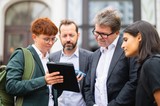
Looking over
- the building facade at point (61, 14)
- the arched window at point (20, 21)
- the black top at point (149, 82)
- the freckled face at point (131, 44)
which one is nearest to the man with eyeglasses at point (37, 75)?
the freckled face at point (131, 44)

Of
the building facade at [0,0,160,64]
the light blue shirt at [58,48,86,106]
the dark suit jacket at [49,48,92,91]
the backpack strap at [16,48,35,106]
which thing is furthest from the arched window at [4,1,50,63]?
the backpack strap at [16,48,35,106]

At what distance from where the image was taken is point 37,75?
277cm

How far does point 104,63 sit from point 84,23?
234 inches

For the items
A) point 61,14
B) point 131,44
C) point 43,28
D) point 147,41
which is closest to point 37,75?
point 43,28

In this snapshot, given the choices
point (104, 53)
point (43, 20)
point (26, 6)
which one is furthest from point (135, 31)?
point (26, 6)

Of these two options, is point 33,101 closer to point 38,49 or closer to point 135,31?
point 38,49

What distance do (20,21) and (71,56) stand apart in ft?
20.4

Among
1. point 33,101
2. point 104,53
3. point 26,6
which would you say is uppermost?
point 26,6

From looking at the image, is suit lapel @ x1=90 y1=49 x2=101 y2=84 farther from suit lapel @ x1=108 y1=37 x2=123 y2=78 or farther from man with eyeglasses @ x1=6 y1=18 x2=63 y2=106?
man with eyeglasses @ x1=6 y1=18 x2=63 y2=106

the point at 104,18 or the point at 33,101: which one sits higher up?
the point at 104,18

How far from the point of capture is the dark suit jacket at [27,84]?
2.61 metres

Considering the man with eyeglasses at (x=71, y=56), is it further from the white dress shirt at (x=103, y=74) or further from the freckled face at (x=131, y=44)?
the freckled face at (x=131, y=44)

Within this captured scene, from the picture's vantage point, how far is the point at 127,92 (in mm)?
2709

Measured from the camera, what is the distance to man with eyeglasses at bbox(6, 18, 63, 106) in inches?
103
